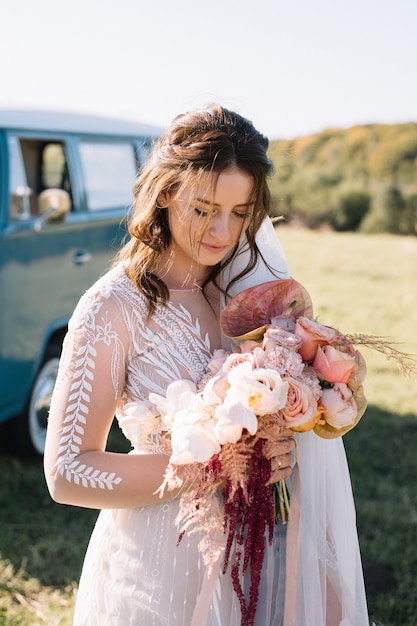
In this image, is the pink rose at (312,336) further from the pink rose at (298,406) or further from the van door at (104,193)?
the van door at (104,193)

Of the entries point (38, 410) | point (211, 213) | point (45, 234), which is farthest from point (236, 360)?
point (38, 410)

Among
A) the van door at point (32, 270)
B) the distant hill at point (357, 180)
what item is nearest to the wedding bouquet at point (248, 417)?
the van door at point (32, 270)

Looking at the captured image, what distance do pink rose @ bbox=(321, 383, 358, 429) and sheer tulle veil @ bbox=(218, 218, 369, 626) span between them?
0.64 feet

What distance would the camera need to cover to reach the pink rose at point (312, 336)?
5.47 ft

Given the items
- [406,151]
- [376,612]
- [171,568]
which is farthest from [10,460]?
[406,151]

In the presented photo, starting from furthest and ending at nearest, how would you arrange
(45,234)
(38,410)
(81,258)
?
(81,258), (38,410), (45,234)

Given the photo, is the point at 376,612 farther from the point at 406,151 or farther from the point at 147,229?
the point at 406,151

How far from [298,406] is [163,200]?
665 mm

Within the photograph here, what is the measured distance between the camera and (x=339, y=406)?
5.39ft

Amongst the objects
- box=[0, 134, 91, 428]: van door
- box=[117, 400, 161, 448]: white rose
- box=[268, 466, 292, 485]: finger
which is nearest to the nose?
box=[117, 400, 161, 448]: white rose

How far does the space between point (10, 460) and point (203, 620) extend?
11.4 ft

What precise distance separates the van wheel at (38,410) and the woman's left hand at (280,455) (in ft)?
11.0

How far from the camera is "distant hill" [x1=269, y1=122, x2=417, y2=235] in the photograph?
19.1 meters

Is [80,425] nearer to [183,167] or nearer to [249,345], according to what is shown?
[249,345]
